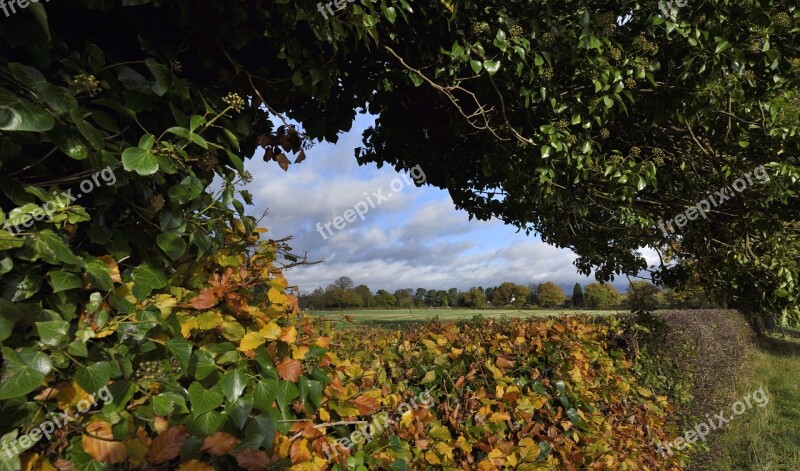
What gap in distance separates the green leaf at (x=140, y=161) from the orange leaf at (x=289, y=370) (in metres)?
0.90

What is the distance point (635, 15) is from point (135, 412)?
16.2ft

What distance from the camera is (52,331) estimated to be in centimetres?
136

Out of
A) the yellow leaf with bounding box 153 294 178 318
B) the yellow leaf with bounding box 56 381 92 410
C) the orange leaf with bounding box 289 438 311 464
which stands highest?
the yellow leaf with bounding box 153 294 178 318

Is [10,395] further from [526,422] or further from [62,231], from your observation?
[526,422]

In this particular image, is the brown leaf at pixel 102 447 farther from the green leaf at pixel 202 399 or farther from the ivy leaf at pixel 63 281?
the ivy leaf at pixel 63 281

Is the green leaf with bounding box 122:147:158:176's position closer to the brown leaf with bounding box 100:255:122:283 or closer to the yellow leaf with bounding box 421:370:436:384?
the brown leaf with bounding box 100:255:122:283

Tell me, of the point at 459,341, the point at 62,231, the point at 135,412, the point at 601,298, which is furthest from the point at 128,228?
the point at 601,298

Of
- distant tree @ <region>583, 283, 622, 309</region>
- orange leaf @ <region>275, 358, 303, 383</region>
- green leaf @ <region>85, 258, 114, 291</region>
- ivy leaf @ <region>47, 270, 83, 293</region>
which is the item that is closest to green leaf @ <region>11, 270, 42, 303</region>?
ivy leaf @ <region>47, 270, 83, 293</region>

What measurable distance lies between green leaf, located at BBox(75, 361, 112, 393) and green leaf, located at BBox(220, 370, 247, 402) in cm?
37

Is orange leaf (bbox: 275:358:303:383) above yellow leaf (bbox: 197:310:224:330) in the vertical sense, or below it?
below

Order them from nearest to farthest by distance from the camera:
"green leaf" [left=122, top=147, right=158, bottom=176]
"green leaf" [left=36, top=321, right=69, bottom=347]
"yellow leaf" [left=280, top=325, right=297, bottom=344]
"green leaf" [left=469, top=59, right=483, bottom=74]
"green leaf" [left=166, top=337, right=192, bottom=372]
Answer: "green leaf" [left=36, top=321, right=69, bottom=347]
"green leaf" [left=122, top=147, right=158, bottom=176]
"green leaf" [left=166, top=337, right=192, bottom=372]
"yellow leaf" [left=280, top=325, right=297, bottom=344]
"green leaf" [left=469, top=59, right=483, bottom=74]

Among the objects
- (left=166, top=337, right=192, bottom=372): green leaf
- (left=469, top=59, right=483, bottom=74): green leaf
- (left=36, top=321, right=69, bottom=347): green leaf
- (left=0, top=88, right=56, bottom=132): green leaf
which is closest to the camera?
(left=0, top=88, right=56, bottom=132): green leaf

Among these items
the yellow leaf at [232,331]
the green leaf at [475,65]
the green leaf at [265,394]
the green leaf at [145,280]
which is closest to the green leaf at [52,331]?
the green leaf at [145,280]

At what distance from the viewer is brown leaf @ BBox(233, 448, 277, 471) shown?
1.45 m
